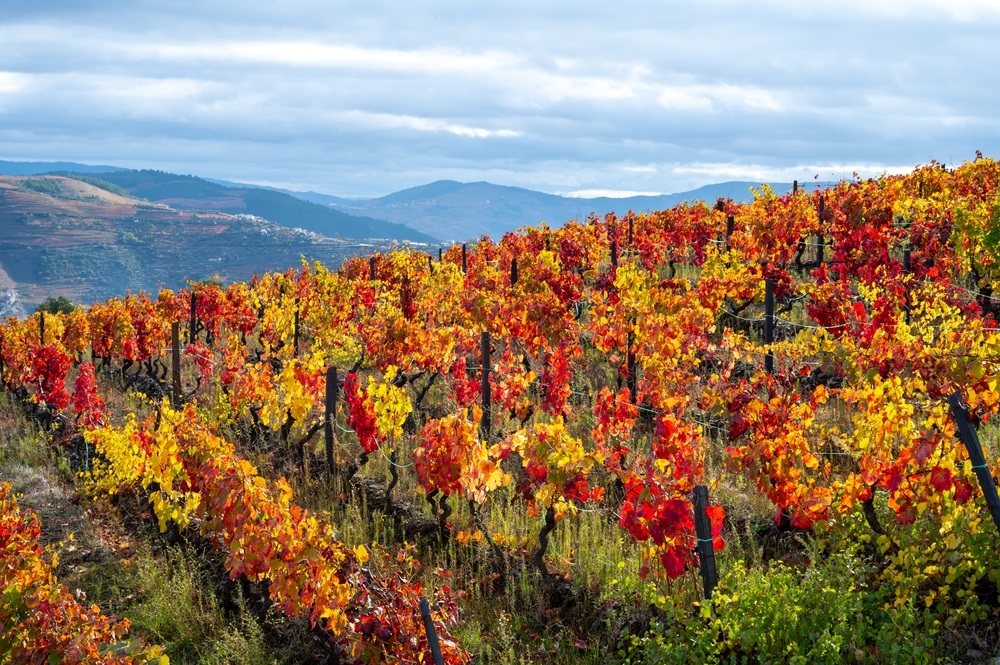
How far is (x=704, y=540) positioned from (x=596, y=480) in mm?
3060

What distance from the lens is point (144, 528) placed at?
8477mm

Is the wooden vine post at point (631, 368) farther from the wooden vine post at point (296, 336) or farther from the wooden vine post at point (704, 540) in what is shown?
the wooden vine post at point (296, 336)

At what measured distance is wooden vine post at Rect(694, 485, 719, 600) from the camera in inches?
208

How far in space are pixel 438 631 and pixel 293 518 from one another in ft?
4.00

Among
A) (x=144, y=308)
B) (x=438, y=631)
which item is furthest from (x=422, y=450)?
(x=144, y=308)

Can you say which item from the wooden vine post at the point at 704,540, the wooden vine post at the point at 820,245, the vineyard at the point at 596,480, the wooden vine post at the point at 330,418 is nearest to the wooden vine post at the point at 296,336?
the vineyard at the point at 596,480

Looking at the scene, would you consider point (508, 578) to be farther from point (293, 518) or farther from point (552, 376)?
point (552, 376)

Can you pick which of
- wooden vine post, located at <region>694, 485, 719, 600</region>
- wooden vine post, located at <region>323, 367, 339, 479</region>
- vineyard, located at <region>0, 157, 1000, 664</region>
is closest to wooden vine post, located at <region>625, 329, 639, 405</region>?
vineyard, located at <region>0, 157, 1000, 664</region>

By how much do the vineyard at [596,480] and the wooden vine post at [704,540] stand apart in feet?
0.05

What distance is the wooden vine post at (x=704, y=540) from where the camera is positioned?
17.4ft

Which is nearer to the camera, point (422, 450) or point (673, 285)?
point (422, 450)

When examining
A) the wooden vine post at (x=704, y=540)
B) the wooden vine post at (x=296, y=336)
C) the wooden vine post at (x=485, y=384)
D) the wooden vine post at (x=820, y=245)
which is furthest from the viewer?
the wooden vine post at (x=820, y=245)

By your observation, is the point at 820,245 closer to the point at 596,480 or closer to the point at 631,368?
the point at 631,368

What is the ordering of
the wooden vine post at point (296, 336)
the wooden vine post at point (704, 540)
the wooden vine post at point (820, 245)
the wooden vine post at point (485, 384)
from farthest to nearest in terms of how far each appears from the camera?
the wooden vine post at point (820, 245) < the wooden vine post at point (296, 336) < the wooden vine post at point (485, 384) < the wooden vine post at point (704, 540)
